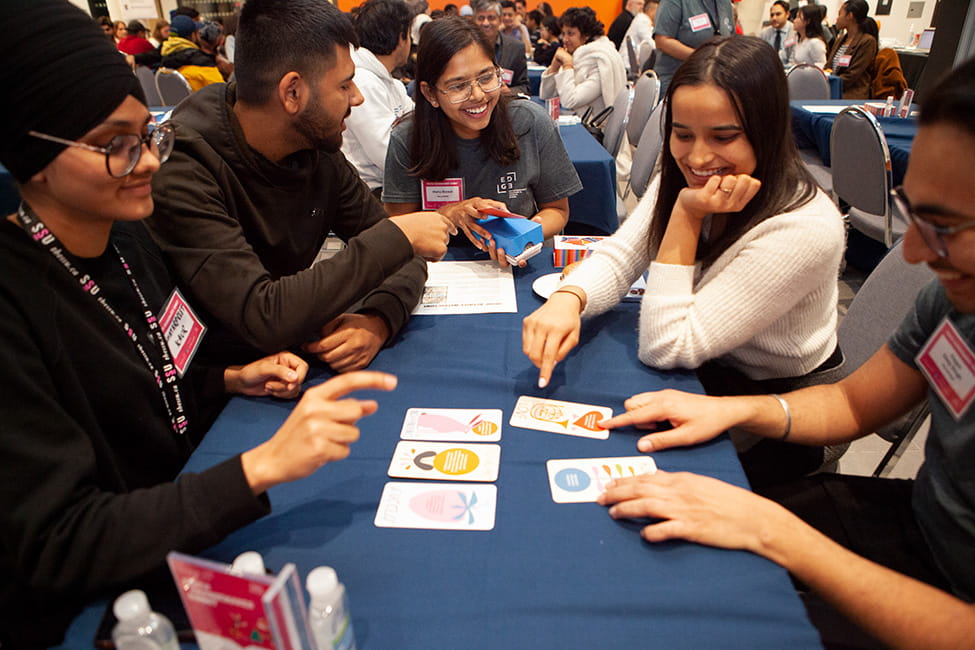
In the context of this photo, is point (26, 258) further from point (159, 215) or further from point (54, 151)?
point (159, 215)

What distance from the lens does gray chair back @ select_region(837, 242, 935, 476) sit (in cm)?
135

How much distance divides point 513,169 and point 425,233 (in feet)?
3.18

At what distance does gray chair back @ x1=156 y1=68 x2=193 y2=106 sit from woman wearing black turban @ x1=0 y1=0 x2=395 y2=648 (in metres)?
5.63

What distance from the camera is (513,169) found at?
224 centimetres

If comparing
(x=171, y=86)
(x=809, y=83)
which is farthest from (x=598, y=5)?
(x=171, y=86)

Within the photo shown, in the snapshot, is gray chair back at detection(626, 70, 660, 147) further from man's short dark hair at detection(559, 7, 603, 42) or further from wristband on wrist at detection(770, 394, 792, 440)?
wristband on wrist at detection(770, 394, 792, 440)

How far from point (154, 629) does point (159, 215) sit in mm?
944

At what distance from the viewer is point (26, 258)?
0.83m

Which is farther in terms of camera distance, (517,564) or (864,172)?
(864,172)

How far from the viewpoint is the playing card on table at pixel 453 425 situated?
1.07 m

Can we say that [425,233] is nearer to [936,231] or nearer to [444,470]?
[444,470]

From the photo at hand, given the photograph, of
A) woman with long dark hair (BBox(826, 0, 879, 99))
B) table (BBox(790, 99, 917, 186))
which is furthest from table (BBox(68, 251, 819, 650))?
woman with long dark hair (BBox(826, 0, 879, 99))

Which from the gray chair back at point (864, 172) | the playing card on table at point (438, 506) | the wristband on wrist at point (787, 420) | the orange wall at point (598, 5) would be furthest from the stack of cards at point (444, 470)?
the orange wall at point (598, 5)

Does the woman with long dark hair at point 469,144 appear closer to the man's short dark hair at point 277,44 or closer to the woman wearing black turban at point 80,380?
the man's short dark hair at point 277,44
